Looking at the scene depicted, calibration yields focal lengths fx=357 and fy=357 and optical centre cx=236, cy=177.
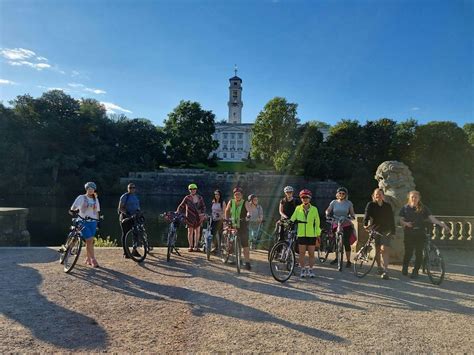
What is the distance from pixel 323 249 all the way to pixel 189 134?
48897 mm

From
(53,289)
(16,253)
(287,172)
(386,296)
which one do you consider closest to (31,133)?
(287,172)

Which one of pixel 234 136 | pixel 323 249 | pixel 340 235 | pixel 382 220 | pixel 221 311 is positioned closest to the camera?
pixel 221 311

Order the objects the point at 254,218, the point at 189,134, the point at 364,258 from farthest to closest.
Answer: the point at 189,134, the point at 254,218, the point at 364,258

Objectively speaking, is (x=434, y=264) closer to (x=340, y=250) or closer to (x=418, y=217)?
(x=418, y=217)

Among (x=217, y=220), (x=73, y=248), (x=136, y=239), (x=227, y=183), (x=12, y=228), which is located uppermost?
(x=227, y=183)

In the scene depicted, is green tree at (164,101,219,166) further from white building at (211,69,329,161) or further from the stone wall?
white building at (211,69,329,161)

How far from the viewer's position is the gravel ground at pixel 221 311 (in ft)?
12.0

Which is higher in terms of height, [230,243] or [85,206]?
[85,206]

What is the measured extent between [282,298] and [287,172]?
44647 mm

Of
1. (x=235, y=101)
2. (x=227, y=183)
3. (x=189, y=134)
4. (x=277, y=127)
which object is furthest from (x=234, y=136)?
(x=227, y=183)

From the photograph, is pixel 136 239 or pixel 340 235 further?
pixel 136 239

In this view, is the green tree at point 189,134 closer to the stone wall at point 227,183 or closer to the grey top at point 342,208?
the stone wall at point 227,183

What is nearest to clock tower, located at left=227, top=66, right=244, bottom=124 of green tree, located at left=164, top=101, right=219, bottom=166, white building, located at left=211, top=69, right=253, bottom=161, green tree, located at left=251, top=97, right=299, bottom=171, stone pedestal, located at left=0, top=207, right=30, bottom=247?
white building, located at left=211, top=69, right=253, bottom=161

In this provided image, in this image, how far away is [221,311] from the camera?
455 cm
